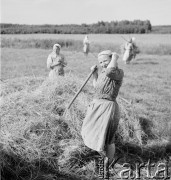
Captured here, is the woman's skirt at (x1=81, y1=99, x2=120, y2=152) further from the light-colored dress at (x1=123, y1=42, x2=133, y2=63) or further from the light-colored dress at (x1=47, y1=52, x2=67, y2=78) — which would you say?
the light-colored dress at (x1=123, y1=42, x2=133, y2=63)

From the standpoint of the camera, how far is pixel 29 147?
3.51m

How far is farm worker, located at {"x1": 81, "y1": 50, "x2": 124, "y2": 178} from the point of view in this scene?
3.22 m

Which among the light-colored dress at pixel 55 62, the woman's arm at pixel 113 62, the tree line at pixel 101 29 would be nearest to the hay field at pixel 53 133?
the light-colored dress at pixel 55 62

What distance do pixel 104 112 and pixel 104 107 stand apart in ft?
0.21

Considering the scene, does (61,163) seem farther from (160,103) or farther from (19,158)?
(160,103)

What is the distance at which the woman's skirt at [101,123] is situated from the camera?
3.28 m

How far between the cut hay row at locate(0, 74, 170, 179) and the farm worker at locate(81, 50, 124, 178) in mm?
536

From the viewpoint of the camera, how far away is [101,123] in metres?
3.31

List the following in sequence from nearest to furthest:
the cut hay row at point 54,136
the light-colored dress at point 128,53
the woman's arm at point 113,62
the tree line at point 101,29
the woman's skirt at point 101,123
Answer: the woman's arm at point 113,62, the woman's skirt at point 101,123, the cut hay row at point 54,136, the light-colored dress at point 128,53, the tree line at point 101,29

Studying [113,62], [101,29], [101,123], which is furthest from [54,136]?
[101,29]

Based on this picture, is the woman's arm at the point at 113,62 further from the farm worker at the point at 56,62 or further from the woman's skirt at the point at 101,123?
the farm worker at the point at 56,62

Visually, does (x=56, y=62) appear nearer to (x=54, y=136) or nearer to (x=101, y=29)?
(x=54, y=136)

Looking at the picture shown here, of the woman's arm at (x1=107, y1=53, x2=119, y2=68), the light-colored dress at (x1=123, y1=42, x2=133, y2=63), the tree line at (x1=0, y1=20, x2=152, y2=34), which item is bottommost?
the light-colored dress at (x1=123, y1=42, x2=133, y2=63)

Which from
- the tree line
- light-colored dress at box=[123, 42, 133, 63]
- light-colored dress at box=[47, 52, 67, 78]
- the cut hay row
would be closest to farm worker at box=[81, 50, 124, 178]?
the cut hay row
